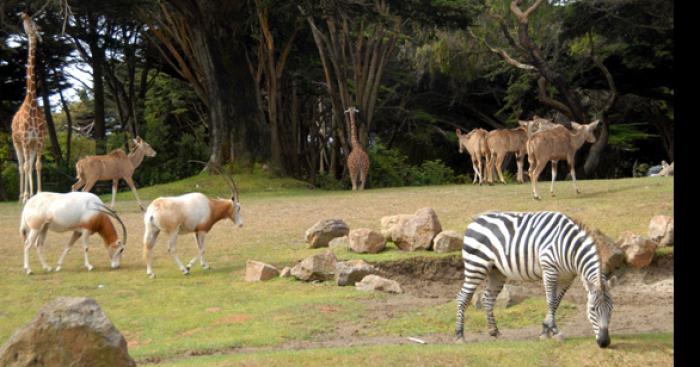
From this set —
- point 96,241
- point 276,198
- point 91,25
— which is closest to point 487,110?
point 91,25

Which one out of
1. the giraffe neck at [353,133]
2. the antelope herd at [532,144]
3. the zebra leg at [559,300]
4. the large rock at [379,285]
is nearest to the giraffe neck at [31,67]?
the giraffe neck at [353,133]

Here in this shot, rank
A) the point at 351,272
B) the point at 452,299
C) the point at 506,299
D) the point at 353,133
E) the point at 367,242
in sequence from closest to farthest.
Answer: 1. the point at 506,299
2. the point at 452,299
3. the point at 351,272
4. the point at 367,242
5. the point at 353,133

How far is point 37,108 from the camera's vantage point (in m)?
20.3

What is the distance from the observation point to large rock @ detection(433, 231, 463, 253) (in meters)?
12.2

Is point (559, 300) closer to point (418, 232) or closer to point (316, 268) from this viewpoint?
point (316, 268)

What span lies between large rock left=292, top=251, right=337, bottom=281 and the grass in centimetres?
19

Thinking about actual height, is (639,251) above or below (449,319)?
above

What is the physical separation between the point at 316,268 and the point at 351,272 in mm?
495

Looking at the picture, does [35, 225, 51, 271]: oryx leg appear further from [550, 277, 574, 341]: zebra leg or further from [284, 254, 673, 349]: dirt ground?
[550, 277, 574, 341]: zebra leg

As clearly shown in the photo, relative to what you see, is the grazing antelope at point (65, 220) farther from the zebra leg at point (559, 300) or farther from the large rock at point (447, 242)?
the zebra leg at point (559, 300)

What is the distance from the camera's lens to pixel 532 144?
17344 mm

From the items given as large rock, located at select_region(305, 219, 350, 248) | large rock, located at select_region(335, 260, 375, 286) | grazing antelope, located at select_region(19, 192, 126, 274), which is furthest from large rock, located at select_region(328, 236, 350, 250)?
grazing antelope, located at select_region(19, 192, 126, 274)

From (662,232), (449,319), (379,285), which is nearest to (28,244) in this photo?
(379,285)

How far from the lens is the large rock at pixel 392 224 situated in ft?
42.3
